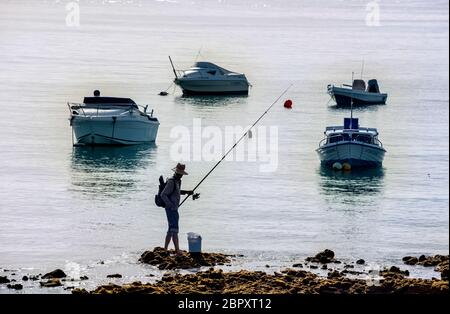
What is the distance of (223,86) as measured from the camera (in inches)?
3044

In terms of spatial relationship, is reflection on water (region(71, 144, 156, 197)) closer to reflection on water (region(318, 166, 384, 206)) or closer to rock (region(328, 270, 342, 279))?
reflection on water (region(318, 166, 384, 206))

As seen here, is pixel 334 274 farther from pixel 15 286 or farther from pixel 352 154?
pixel 352 154

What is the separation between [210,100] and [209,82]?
5.82ft

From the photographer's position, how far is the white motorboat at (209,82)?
76.9 metres

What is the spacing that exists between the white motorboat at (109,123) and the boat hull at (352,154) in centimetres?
769

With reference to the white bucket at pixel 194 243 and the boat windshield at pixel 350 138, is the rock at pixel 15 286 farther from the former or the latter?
the boat windshield at pixel 350 138

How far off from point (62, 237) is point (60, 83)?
56.6m

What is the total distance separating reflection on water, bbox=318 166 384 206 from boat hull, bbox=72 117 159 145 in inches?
308

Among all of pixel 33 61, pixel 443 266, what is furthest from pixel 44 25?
pixel 443 266

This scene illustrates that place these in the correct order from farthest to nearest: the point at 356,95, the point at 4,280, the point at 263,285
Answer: the point at 356,95
the point at 4,280
the point at 263,285

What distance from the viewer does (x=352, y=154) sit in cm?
4550

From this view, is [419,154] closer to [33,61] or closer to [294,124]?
[294,124]

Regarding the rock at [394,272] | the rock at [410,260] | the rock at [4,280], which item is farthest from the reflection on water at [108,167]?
the rock at [4,280]

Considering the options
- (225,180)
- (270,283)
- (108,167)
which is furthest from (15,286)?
(108,167)
